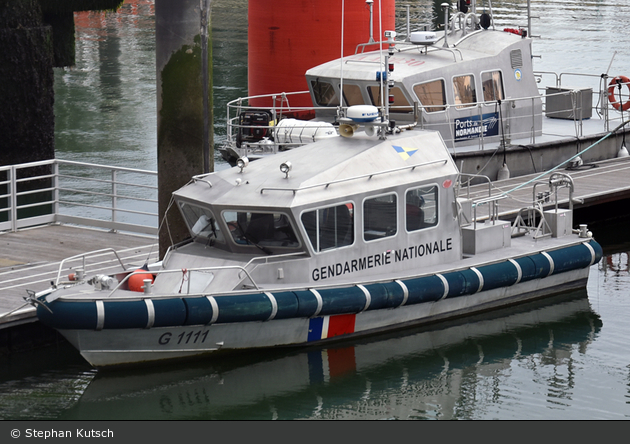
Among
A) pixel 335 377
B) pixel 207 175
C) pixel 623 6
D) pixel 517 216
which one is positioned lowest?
pixel 335 377

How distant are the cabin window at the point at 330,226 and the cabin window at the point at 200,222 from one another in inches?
38.4

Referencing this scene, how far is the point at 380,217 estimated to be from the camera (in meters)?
10.9

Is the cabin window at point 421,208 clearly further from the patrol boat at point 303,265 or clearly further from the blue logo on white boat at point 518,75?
the blue logo on white boat at point 518,75

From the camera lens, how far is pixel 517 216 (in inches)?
524

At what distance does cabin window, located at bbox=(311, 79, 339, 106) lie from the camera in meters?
16.5

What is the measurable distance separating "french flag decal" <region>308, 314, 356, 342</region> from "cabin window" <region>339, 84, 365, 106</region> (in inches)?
234

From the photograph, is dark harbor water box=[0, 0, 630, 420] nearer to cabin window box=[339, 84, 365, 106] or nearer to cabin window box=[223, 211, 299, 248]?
cabin window box=[223, 211, 299, 248]

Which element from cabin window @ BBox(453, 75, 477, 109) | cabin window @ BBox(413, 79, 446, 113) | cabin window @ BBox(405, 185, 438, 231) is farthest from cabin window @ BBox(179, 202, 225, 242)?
cabin window @ BBox(453, 75, 477, 109)

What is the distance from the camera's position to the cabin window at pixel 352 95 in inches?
631

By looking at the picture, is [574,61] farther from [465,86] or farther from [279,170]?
[279,170]

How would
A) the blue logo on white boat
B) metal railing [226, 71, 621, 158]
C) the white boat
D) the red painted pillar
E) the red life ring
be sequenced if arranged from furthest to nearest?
the red painted pillar → the red life ring → the blue logo on white boat → the white boat → metal railing [226, 71, 621, 158]

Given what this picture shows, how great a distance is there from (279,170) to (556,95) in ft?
32.7

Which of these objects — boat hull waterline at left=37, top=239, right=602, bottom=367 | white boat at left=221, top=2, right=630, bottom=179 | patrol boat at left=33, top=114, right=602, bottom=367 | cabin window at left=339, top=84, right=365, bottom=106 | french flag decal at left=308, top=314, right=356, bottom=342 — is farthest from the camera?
cabin window at left=339, top=84, right=365, bottom=106

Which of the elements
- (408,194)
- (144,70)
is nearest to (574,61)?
(144,70)
